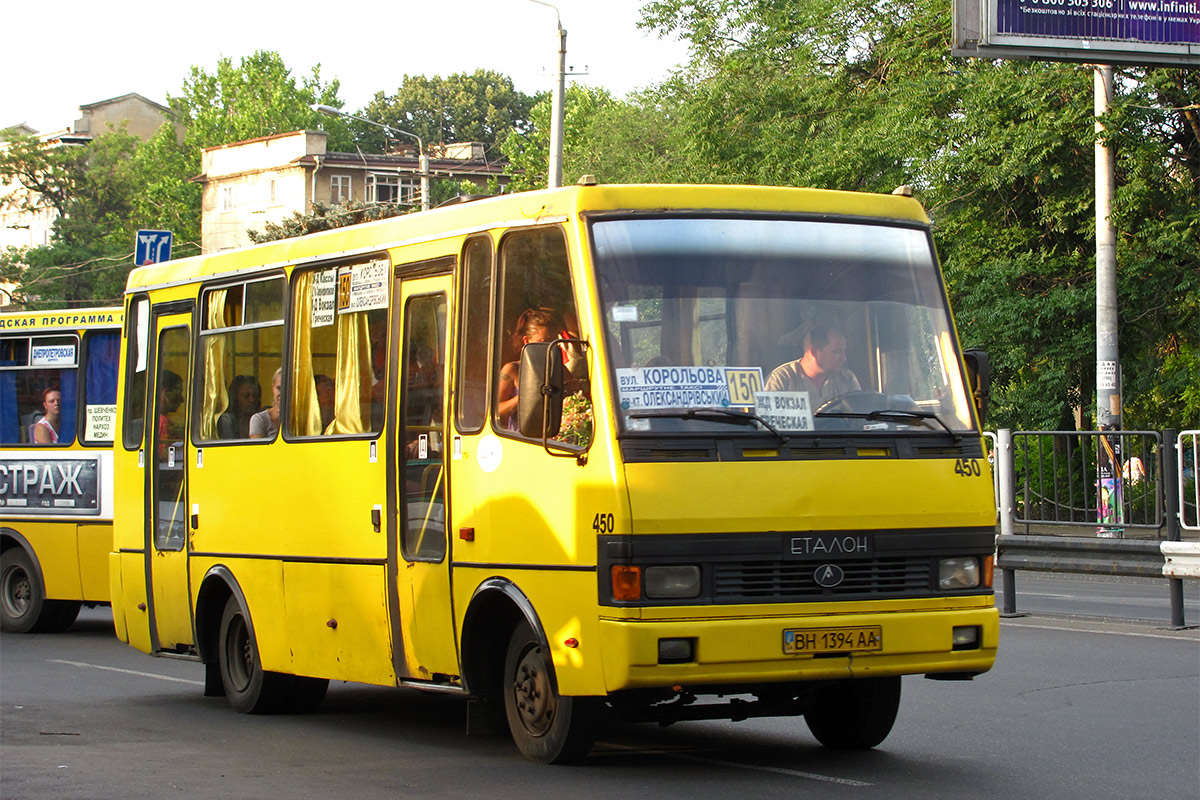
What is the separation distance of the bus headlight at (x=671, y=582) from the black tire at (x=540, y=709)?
2.37ft

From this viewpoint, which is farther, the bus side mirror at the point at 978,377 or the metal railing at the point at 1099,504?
the metal railing at the point at 1099,504

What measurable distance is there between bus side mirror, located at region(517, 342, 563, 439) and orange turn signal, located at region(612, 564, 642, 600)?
0.76 m

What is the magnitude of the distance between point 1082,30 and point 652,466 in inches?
671

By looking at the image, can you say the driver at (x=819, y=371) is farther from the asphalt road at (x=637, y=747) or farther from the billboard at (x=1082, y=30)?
the billboard at (x=1082, y=30)

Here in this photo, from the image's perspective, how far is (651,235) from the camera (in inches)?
316

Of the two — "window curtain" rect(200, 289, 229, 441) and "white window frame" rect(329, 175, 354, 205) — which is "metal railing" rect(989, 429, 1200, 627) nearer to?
"window curtain" rect(200, 289, 229, 441)

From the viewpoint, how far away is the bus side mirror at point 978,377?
8.41 m

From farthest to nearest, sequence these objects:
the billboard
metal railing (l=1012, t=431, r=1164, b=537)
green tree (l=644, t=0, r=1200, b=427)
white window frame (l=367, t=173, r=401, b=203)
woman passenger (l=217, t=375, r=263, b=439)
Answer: white window frame (l=367, t=173, r=401, b=203) < green tree (l=644, t=0, r=1200, b=427) < the billboard < metal railing (l=1012, t=431, r=1164, b=537) < woman passenger (l=217, t=375, r=263, b=439)

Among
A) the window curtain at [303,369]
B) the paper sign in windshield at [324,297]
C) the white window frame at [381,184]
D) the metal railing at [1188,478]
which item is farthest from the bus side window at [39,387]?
the white window frame at [381,184]

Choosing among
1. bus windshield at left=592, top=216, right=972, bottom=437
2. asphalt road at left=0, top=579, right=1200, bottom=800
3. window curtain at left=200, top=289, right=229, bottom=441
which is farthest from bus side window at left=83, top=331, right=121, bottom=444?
bus windshield at left=592, top=216, right=972, bottom=437

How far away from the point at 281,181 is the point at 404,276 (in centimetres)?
8735

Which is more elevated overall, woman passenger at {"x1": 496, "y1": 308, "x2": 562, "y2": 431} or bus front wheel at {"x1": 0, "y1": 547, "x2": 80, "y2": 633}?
woman passenger at {"x1": 496, "y1": 308, "x2": 562, "y2": 431}

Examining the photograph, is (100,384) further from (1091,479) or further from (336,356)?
(1091,479)

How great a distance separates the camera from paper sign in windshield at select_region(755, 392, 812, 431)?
7777mm
